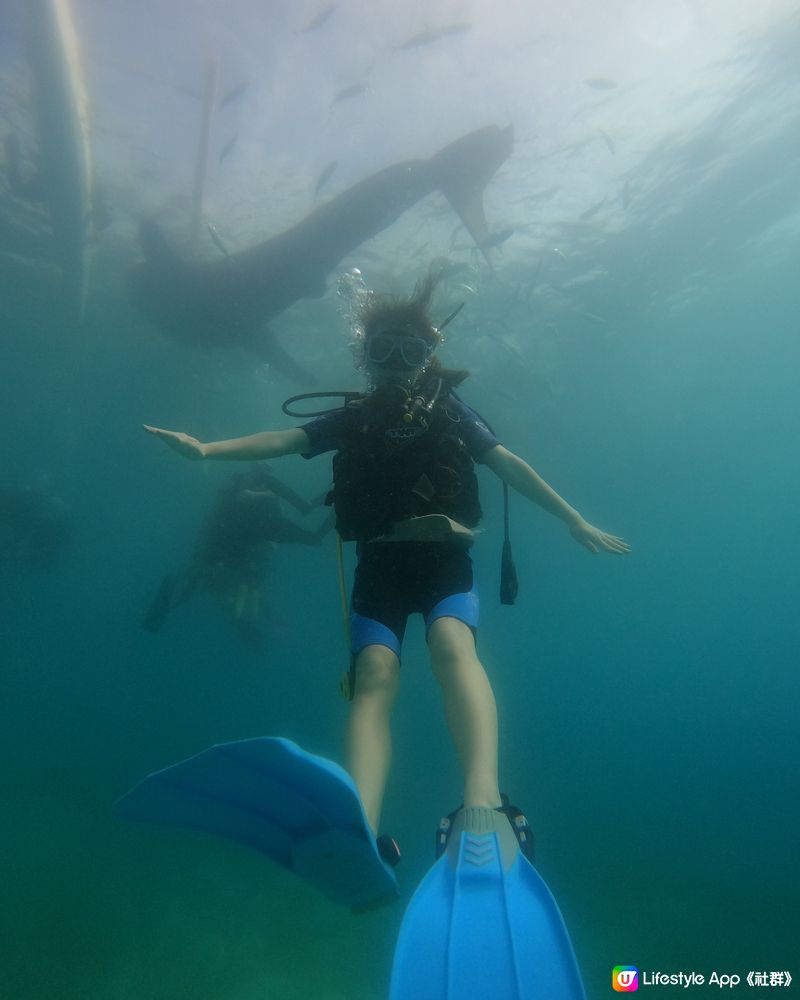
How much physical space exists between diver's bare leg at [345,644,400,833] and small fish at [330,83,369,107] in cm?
1231

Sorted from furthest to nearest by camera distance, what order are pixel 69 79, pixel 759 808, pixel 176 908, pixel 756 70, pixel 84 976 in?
pixel 759 808
pixel 756 70
pixel 69 79
pixel 176 908
pixel 84 976

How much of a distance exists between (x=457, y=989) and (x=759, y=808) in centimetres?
2213

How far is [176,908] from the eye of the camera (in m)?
9.62

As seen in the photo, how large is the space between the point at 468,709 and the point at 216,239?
13979 mm

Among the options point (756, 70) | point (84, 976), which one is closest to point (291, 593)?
point (84, 976)

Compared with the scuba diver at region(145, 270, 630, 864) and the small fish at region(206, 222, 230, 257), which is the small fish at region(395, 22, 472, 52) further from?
the scuba diver at region(145, 270, 630, 864)

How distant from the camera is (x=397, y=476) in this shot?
3.44m

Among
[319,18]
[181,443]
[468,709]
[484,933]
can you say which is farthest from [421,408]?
[319,18]

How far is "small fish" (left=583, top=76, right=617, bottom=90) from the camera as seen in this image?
38.4 feet

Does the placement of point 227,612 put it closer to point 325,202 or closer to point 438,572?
point 325,202

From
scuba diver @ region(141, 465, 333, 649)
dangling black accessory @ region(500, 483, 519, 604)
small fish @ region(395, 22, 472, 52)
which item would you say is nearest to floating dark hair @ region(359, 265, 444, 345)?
dangling black accessory @ region(500, 483, 519, 604)

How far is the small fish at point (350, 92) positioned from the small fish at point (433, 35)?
3.18 feet

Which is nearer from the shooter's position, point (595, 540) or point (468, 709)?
point (468, 709)

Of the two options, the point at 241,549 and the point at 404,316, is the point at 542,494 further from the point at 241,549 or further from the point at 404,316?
the point at 241,549
